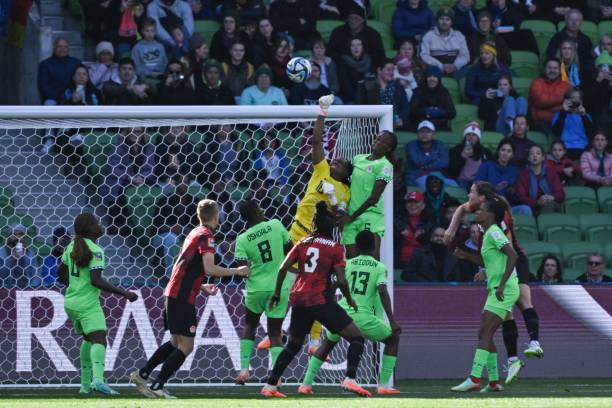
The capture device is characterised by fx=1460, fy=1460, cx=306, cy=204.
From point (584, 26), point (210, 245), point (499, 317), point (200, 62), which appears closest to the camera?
point (210, 245)

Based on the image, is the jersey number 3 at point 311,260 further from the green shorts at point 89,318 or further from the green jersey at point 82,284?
the green shorts at point 89,318

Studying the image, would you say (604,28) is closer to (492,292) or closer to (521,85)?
(521,85)

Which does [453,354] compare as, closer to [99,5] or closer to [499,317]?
[499,317]

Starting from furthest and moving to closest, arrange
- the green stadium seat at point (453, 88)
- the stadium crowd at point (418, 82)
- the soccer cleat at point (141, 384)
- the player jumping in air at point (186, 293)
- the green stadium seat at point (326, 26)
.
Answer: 1. the green stadium seat at point (326, 26)
2. the green stadium seat at point (453, 88)
3. the stadium crowd at point (418, 82)
4. the soccer cleat at point (141, 384)
5. the player jumping in air at point (186, 293)

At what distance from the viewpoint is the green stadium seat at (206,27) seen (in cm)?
1806

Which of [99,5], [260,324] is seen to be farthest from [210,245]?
[99,5]

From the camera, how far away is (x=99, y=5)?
1753cm

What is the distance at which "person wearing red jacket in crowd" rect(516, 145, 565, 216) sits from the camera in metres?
16.7

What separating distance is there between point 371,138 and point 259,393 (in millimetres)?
2815

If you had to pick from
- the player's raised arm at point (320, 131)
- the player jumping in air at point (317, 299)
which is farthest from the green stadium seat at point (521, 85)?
the player jumping in air at point (317, 299)

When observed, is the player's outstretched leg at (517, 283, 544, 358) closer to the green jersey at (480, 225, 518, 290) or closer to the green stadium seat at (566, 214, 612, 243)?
the green jersey at (480, 225, 518, 290)

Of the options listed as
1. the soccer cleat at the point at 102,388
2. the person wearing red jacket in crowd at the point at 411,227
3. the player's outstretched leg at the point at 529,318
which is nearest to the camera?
the soccer cleat at the point at 102,388

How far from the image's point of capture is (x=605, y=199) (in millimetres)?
17188

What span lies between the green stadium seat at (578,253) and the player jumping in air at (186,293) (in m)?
5.94
